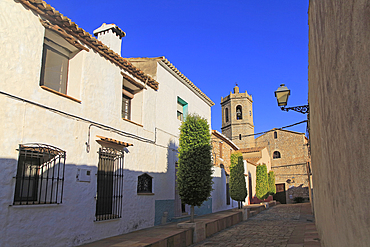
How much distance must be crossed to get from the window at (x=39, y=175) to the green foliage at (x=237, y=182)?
503 inches

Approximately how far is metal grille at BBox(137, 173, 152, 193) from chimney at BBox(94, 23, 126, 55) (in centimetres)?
476

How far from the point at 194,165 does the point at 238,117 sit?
3673 cm

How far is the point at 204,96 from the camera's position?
646 inches

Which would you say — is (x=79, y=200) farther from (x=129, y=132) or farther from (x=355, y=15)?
(x=355, y=15)

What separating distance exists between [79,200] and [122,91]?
423 centimetres

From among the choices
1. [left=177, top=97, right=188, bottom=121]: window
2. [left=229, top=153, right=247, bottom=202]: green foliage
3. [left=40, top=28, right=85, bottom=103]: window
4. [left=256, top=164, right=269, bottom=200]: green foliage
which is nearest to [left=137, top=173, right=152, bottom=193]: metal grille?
[left=40, top=28, right=85, bottom=103]: window

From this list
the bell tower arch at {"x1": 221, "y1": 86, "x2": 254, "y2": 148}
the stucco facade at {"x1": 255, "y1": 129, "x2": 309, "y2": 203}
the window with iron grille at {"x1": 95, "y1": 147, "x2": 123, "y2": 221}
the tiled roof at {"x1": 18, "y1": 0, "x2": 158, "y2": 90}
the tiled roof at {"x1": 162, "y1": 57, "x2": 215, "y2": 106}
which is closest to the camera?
the tiled roof at {"x1": 18, "y1": 0, "x2": 158, "y2": 90}

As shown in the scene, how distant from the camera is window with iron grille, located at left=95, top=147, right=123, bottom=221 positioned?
8.33 metres

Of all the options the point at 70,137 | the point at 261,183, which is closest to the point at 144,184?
the point at 70,137

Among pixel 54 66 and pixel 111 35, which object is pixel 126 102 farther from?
pixel 54 66

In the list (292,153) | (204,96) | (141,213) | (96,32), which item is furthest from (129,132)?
(292,153)

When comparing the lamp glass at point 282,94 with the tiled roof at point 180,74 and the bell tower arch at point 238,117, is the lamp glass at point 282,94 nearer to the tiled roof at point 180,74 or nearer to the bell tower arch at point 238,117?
the tiled roof at point 180,74

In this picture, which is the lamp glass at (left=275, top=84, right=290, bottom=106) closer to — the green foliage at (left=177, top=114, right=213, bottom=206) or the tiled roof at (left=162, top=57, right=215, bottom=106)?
the green foliage at (left=177, top=114, right=213, bottom=206)

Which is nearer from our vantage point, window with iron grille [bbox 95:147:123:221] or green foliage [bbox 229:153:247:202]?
window with iron grille [bbox 95:147:123:221]
